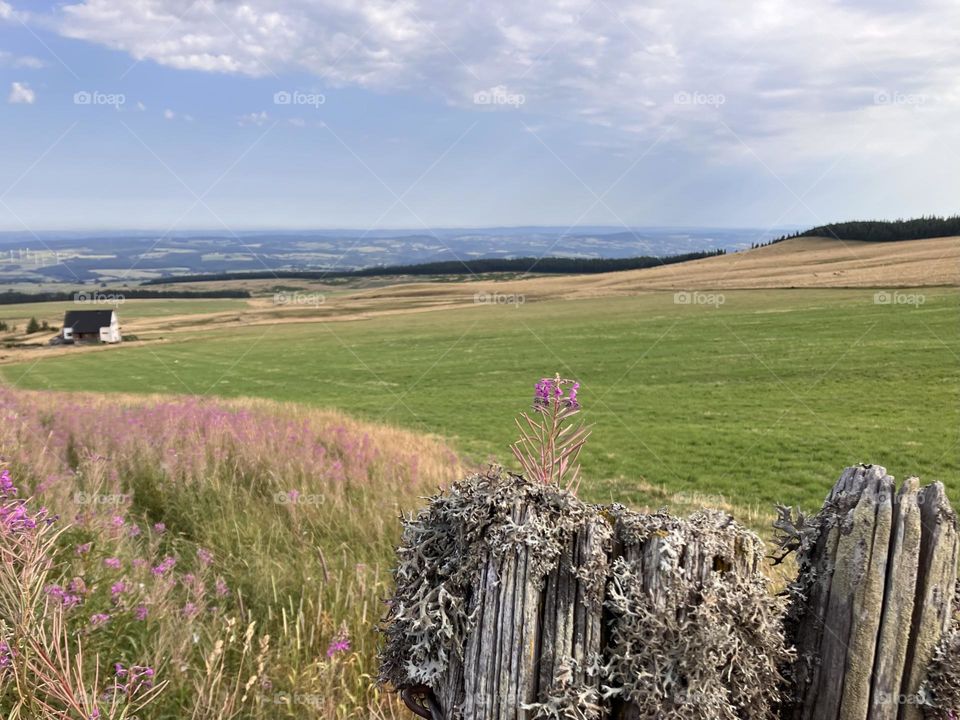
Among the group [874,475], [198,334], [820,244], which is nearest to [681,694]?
[874,475]

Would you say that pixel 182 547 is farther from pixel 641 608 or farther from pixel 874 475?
pixel 874 475

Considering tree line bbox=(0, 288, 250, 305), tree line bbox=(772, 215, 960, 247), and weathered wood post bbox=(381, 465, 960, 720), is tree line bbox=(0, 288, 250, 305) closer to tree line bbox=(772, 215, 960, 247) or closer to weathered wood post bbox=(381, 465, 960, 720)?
tree line bbox=(772, 215, 960, 247)

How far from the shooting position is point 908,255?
3369 inches

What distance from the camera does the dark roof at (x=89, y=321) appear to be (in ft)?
270

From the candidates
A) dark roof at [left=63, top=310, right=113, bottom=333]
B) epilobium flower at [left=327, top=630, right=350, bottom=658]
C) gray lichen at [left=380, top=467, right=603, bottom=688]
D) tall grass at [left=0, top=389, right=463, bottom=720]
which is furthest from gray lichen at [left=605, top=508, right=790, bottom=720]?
dark roof at [left=63, top=310, right=113, bottom=333]

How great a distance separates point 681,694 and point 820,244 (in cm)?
13242

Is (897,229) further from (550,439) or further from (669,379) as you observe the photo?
(550,439)

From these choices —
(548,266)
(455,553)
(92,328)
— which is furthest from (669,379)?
(548,266)

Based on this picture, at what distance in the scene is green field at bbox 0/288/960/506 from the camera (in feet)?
59.2

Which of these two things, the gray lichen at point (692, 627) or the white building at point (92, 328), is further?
the white building at point (92, 328)

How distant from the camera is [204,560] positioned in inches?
202

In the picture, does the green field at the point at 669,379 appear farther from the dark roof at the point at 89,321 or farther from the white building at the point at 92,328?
the dark roof at the point at 89,321

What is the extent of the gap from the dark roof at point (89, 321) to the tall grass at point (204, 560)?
80806 millimetres

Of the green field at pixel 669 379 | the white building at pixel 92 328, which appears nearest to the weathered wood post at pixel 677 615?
the green field at pixel 669 379
